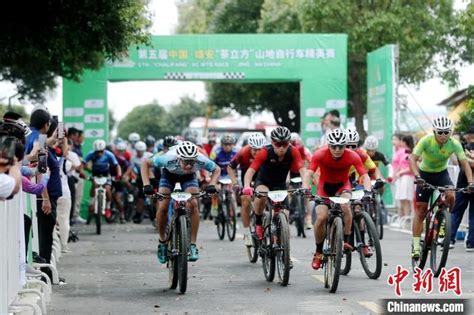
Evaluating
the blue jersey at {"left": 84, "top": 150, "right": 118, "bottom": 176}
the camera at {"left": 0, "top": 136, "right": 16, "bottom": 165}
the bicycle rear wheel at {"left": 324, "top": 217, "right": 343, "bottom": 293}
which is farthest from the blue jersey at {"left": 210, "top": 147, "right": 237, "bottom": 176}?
the camera at {"left": 0, "top": 136, "right": 16, "bottom": 165}

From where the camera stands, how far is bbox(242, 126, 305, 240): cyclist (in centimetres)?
1501

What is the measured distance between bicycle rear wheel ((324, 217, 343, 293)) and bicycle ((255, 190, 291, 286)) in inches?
18.3

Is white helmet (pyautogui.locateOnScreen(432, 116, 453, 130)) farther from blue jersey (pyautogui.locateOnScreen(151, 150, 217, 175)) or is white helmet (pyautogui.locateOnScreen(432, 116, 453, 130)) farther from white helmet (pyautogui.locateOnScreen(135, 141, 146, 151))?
white helmet (pyautogui.locateOnScreen(135, 141, 146, 151))

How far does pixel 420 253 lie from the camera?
14.9m

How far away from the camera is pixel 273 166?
15.7 m

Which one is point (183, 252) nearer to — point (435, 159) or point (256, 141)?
point (435, 159)

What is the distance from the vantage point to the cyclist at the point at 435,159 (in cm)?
1498

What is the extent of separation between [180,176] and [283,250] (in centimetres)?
164

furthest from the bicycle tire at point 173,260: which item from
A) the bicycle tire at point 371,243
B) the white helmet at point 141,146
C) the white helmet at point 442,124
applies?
the white helmet at point 141,146

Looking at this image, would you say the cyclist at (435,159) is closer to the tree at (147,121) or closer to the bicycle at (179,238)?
the bicycle at (179,238)

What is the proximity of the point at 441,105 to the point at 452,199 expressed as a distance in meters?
49.8

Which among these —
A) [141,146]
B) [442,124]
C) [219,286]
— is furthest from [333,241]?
[141,146]

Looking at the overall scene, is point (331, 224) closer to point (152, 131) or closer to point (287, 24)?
point (287, 24)

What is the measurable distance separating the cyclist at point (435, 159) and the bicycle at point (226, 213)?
6.68 m
